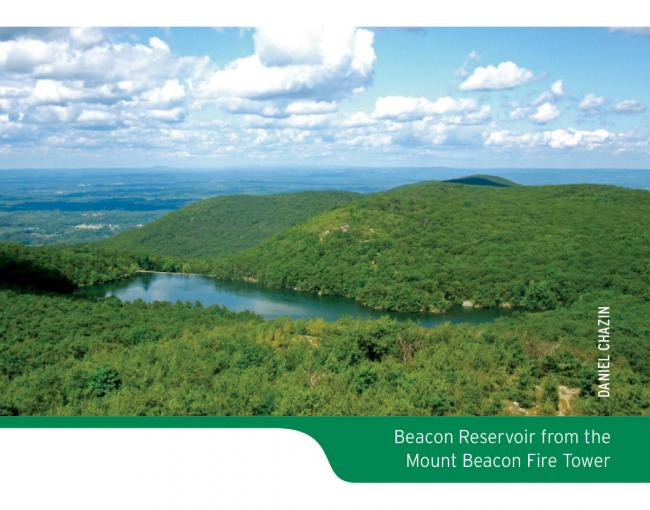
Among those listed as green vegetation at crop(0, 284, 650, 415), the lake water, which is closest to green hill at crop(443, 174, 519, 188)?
the lake water

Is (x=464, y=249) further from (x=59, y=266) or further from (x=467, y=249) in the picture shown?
(x=59, y=266)

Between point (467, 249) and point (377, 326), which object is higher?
point (377, 326)

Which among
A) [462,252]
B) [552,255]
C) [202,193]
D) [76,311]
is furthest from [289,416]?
[202,193]

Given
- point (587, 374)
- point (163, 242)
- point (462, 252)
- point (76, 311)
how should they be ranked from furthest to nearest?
point (163, 242) < point (462, 252) < point (76, 311) < point (587, 374)

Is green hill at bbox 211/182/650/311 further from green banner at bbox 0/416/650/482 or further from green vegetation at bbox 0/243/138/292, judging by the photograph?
green banner at bbox 0/416/650/482

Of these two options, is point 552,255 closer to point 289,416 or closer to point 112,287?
point 112,287

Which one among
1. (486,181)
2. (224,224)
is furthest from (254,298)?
(486,181)
